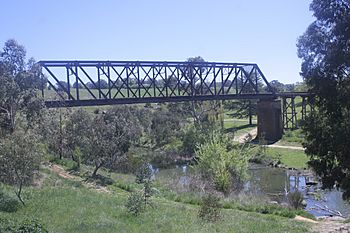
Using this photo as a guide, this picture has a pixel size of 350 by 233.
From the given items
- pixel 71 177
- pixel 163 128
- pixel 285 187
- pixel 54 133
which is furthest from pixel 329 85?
pixel 163 128

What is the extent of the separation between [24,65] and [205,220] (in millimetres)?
17598

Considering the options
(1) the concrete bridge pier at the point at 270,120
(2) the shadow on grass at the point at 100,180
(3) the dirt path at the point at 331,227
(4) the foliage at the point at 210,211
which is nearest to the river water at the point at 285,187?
(3) the dirt path at the point at 331,227

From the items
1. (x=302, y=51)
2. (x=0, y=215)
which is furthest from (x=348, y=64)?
(x=0, y=215)

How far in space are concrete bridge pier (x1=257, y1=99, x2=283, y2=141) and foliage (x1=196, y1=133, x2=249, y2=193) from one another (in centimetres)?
3297

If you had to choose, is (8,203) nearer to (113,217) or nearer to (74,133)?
(113,217)

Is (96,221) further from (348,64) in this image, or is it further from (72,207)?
(348,64)

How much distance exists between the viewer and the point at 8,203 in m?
20.8

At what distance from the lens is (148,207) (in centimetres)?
2281

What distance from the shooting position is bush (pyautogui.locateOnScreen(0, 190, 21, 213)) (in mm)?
20234

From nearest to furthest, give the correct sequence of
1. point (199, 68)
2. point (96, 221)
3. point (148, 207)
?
point (96, 221)
point (148, 207)
point (199, 68)

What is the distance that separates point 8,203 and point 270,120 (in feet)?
180

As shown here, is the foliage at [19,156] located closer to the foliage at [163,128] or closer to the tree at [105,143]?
the tree at [105,143]

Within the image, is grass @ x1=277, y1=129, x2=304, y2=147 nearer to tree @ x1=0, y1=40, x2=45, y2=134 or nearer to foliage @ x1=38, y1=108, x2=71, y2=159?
foliage @ x1=38, y1=108, x2=71, y2=159

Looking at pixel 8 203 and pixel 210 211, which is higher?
pixel 8 203
